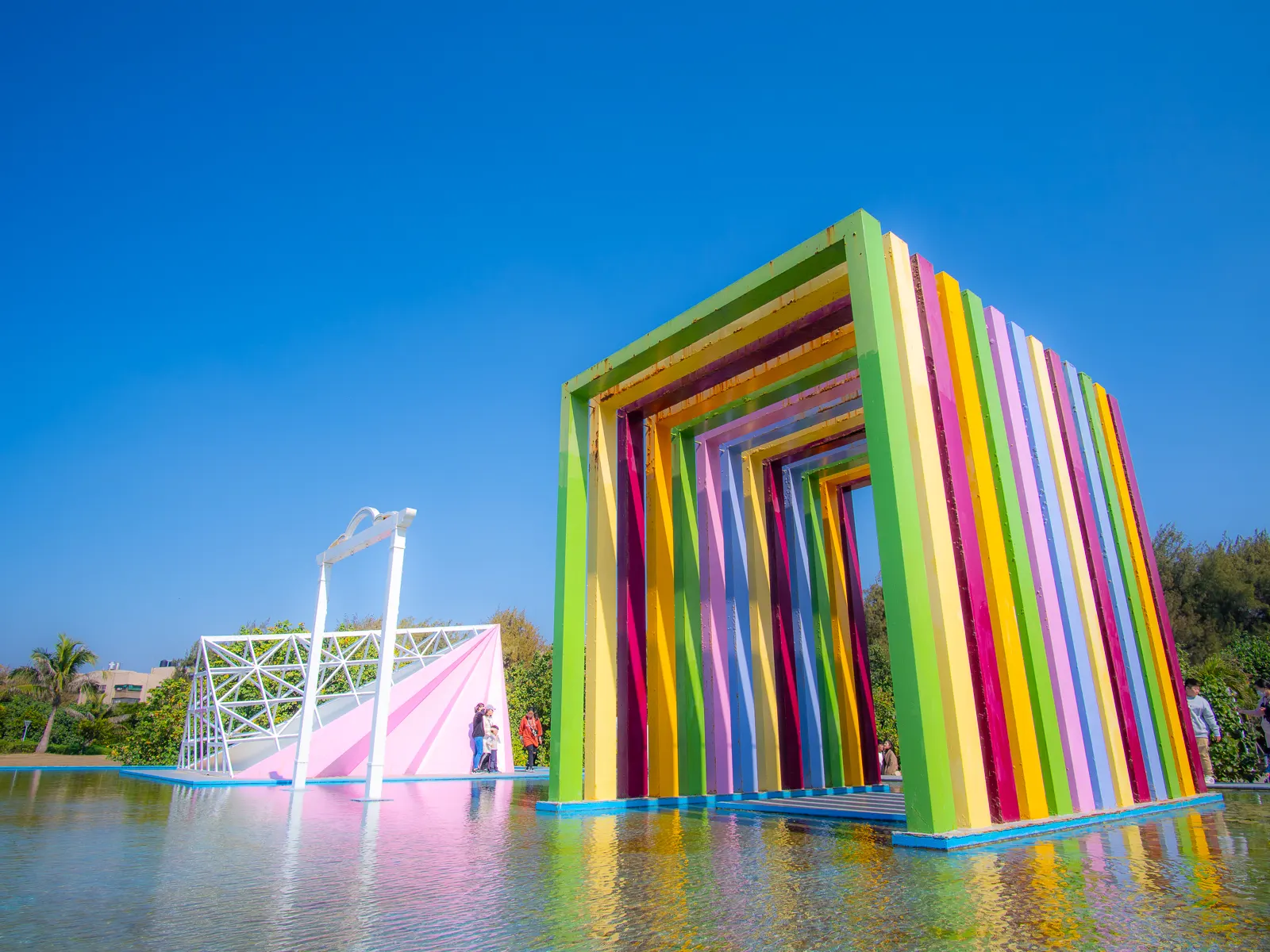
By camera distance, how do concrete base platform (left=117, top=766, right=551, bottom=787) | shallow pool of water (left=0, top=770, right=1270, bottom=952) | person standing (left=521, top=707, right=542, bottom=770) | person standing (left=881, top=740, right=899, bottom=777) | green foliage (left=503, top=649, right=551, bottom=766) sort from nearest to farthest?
shallow pool of water (left=0, top=770, right=1270, bottom=952) → concrete base platform (left=117, top=766, right=551, bottom=787) → person standing (left=881, top=740, right=899, bottom=777) → person standing (left=521, top=707, right=542, bottom=770) → green foliage (left=503, top=649, right=551, bottom=766)

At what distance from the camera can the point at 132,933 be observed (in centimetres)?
219

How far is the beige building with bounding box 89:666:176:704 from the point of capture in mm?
75438

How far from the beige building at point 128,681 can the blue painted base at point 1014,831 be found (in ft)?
280

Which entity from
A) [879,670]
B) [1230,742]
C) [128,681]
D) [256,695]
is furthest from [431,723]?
[128,681]

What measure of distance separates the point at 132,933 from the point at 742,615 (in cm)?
656

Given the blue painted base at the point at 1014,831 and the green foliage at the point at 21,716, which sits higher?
the green foliage at the point at 21,716

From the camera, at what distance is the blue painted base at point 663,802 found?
6.41 meters

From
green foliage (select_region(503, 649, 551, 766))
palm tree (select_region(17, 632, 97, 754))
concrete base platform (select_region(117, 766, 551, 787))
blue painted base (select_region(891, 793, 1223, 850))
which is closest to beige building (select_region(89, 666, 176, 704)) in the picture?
palm tree (select_region(17, 632, 97, 754))

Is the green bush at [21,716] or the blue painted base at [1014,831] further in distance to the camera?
the green bush at [21,716]

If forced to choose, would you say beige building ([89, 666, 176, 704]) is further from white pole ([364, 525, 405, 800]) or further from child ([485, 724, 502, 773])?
white pole ([364, 525, 405, 800])

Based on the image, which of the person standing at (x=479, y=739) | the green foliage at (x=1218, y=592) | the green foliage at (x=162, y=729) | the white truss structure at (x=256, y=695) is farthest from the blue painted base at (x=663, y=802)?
the green foliage at (x=1218, y=592)

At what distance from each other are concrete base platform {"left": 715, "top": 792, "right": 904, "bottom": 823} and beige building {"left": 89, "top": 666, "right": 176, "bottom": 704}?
272ft

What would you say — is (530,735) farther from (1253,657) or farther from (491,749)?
(1253,657)

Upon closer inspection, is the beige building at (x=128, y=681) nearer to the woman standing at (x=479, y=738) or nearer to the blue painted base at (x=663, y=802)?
the woman standing at (x=479, y=738)
